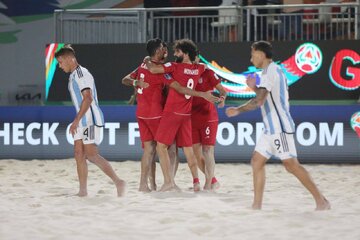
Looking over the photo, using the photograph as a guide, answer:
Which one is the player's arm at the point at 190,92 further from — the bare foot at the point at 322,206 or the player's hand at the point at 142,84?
the bare foot at the point at 322,206

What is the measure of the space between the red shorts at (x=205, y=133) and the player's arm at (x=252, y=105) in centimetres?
224

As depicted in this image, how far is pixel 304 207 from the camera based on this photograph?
25.1 feet

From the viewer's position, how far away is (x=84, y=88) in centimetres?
812

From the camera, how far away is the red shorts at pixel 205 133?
904 centimetres

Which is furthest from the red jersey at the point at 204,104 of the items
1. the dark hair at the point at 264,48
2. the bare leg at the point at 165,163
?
the dark hair at the point at 264,48

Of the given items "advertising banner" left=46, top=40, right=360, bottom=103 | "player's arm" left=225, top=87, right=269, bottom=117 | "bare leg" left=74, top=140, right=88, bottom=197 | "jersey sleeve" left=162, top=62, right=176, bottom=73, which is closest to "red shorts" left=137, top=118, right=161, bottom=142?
"jersey sleeve" left=162, top=62, right=176, bottom=73

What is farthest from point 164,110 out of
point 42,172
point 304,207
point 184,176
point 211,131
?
point 42,172

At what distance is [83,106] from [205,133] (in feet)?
5.52

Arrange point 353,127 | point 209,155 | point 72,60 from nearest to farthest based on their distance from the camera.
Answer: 1. point 72,60
2. point 209,155
3. point 353,127

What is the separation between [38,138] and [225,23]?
154 inches

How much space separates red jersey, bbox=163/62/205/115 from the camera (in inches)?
330

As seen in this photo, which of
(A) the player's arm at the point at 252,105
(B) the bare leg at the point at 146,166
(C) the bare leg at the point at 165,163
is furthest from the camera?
(B) the bare leg at the point at 146,166

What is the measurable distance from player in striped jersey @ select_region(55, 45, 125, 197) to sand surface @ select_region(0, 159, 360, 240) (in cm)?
42

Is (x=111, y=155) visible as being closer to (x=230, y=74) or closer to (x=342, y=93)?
(x=230, y=74)
